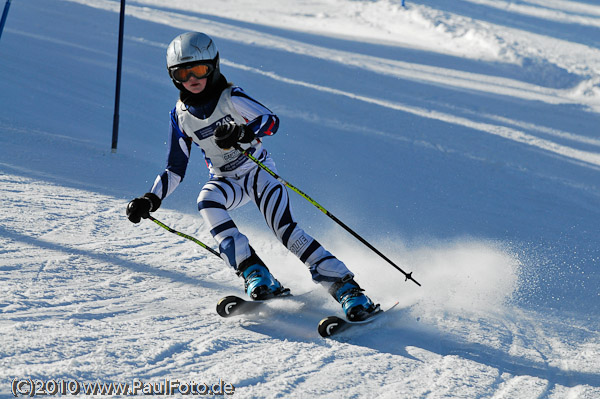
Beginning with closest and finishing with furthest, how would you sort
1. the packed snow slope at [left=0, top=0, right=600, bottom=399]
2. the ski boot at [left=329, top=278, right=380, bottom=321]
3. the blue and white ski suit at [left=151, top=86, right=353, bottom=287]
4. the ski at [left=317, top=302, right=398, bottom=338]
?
the packed snow slope at [left=0, top=0, right=600, bottom=399], the ski at [left=317, top=302, right=398, bottom=338], the ski boot at [left=329, top=278, right=380, bottom=321], the blue and white ski suit at [left=151, top=86, right=353, bottom=287]

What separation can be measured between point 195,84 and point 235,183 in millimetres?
706

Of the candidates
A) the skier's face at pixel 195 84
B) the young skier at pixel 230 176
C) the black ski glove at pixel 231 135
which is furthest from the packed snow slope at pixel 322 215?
the skier's face at pixel 195 84

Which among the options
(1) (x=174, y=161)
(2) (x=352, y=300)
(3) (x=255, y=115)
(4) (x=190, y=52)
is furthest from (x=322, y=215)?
(4) (x=190, y=52)

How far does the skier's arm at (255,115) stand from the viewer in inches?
155

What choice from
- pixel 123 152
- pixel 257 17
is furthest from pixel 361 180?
pixel 257 17

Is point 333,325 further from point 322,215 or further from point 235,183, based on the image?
point 322,215

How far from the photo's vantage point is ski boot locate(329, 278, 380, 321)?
3.69 metres

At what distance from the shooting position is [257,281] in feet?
12.6

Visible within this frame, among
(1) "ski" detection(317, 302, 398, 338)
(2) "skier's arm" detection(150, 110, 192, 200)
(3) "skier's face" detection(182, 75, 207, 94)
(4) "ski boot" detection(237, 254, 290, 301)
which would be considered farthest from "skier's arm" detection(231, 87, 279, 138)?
(1) "ski" detection(317, 302, 398, 338)

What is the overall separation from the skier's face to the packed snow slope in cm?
130

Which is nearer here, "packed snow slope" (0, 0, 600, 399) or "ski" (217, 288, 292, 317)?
"packed snow slope" (0, 0, 600, 399)

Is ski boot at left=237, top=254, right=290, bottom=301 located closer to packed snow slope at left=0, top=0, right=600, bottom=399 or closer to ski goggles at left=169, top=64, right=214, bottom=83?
packed snow slope at left=0, top=0, right=600, bottom=399

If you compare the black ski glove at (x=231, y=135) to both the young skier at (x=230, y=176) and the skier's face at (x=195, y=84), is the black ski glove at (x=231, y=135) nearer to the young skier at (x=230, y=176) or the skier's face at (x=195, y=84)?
the young skier at (x=230, y=176)

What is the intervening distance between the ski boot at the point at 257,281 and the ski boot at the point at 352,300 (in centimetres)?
37
